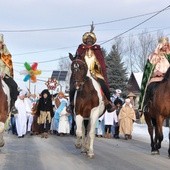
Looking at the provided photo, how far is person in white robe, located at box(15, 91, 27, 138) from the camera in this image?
75.4ft

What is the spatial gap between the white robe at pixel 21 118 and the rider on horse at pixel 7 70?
955 centimetres

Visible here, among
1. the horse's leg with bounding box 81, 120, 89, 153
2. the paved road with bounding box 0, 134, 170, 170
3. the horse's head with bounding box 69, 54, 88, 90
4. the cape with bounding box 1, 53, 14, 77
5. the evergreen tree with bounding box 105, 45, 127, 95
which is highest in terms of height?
the evergreen tree with bounding box 105, 45, 127, 95

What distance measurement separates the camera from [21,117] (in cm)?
2381

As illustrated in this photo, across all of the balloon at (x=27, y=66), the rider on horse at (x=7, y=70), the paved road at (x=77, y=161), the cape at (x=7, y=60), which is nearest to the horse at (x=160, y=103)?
the paved road at (x=77, y=161)

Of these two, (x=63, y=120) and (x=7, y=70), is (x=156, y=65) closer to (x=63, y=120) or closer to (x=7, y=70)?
(x=7, y=70)

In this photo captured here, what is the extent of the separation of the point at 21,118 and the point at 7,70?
34.6 ft

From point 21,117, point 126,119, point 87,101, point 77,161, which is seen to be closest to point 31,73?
point 21,117

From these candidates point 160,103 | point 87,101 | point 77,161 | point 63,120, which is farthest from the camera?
point 63,120

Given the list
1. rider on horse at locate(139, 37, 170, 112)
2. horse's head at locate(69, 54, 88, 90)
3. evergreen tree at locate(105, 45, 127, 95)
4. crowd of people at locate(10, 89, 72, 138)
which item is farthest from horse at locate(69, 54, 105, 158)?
evergreen tree at locate(105, 45, 127, 95)

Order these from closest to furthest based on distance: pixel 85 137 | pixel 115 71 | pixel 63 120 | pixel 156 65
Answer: pixel 85 137 < pixel 156 65 < pixel 63 120 < pixel 115 71

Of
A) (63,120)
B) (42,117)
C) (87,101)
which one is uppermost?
(87,101)

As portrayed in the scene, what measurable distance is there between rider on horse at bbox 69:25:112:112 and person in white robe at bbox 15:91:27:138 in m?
9.69

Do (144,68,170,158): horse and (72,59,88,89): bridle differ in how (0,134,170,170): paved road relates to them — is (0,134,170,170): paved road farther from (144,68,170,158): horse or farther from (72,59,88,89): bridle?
(72,59,88,89): bridle

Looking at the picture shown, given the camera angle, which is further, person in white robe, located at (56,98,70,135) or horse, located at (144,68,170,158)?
person in white robe, located at (56,98,70,135)
